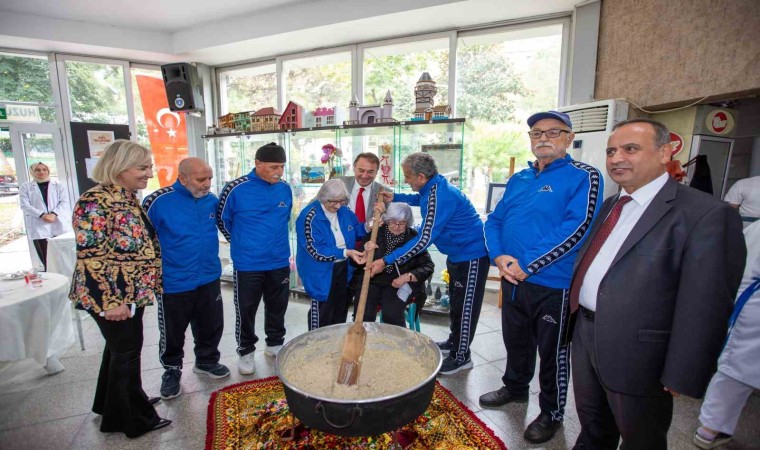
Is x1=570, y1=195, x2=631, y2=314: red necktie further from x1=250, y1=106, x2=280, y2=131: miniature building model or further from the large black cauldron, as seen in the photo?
x1=250, y1=106, x2=280, y2=131: miniature building model

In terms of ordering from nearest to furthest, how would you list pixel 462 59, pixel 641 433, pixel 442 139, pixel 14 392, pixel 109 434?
pixel 641 433 → pixel 109 434 → pixel 14 392 → pixel 442 139 → pixel 462 59

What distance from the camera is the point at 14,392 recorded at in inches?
101

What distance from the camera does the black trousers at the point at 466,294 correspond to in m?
2.62

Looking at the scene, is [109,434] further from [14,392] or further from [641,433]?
[641,433]

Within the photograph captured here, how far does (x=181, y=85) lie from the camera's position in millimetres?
5520

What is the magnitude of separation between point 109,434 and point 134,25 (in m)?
5.29

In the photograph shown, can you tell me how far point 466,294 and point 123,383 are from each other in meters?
2.13

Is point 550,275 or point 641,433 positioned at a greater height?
point 550,275

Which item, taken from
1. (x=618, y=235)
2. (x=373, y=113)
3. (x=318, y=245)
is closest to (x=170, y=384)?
(x=318, y=245)

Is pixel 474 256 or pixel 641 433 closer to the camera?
pixel 641 433

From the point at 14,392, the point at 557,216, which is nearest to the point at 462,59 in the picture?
the point at 557,216

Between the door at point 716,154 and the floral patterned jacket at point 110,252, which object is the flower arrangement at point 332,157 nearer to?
the floral patterned jacket at point 110,252

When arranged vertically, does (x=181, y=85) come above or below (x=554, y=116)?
above

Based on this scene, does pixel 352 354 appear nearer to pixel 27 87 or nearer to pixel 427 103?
pixel 427 103
